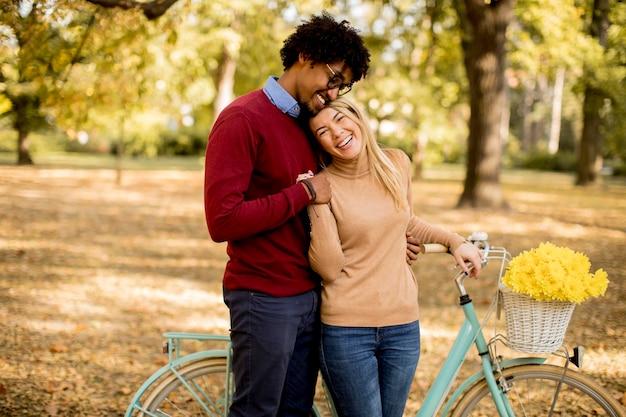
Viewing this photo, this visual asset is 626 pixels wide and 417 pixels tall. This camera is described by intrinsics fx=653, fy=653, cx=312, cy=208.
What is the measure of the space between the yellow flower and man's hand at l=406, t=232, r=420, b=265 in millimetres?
375

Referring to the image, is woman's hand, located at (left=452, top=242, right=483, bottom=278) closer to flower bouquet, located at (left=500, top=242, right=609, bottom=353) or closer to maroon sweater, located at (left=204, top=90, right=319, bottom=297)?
flower bouquet, located at (left=500, top=242, right=609, bottom=353)

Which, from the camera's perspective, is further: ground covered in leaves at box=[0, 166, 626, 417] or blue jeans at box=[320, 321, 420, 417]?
ground covered in leaves at box=[0, 166, 626, 417]

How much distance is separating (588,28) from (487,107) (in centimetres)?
744

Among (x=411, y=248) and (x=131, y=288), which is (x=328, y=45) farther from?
(x=131, y=288)

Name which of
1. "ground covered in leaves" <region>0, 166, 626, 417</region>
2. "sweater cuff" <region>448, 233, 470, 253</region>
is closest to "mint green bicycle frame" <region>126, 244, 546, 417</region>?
"sweater cuff" <region>448, 233, 470, 253</region>

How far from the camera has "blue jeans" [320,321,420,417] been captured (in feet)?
8.09

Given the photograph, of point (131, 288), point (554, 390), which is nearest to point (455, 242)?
point (554, 390)

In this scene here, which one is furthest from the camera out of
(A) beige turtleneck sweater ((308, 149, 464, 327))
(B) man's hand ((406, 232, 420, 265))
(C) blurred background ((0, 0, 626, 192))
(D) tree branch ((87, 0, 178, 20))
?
(C) blurred background ((0, 0, 626, 192))

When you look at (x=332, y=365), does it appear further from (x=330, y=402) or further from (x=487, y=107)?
(x=487, y=107)

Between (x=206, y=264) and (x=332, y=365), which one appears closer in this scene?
(x=332, y=365)

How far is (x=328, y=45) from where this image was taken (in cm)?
241

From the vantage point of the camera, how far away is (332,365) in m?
2.49

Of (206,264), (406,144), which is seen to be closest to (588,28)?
(406,144)

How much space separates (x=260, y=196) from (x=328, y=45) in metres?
0.61
